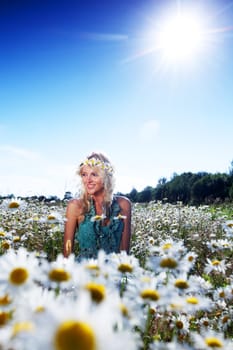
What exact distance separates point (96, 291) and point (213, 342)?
46cm

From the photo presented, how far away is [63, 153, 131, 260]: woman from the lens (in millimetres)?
4309

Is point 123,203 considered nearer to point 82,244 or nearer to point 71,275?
point 82,244

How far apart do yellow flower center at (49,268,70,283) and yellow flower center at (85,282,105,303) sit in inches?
5.2

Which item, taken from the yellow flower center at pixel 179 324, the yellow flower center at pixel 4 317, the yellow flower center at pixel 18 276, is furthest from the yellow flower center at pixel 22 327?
the yellow flower center at pixel 179 324

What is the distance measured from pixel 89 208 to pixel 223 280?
1667 millimetres

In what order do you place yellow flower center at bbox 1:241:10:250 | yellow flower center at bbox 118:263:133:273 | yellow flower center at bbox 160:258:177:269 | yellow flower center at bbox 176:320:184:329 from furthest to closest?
yellow flower center at bbox 1:241:10:250, yellow flower center at bbox 176:320:184:329, yellow flower center at bbox 160:258:177:269, yellow flower center at bbox 118:263:133:273

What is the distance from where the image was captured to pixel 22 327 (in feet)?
2.48

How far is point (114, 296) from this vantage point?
92cm

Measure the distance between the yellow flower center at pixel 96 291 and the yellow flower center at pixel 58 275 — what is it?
13 cm

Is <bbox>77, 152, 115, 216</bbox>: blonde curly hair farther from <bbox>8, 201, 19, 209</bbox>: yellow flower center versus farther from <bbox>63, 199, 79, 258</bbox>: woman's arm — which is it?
<bbox>8, 201, 19, 209</bbox>: yellow flower center

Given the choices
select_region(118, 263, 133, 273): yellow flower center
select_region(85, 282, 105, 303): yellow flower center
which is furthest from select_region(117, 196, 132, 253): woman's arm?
select_region(85, 282, 105, 303): yellow flower center

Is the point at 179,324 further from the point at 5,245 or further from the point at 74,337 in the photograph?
the point at 5,245

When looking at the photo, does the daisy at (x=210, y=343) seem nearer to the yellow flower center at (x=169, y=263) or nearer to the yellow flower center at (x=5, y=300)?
the yellow flower center at (x=169, y=263)

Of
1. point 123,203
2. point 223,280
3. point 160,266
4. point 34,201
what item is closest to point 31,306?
point 160,266
